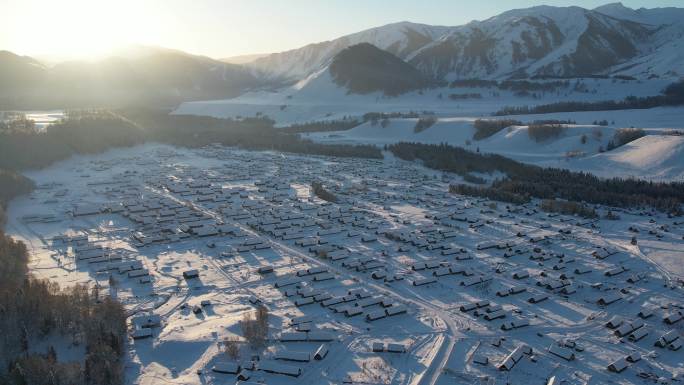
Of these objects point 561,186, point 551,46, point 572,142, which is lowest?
point 561,186

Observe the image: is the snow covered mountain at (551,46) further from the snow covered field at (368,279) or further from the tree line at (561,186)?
the snow covered field at (368,279)

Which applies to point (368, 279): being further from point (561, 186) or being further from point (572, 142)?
point (572, 142)

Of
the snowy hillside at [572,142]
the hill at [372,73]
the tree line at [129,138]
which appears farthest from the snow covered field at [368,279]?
the hill at [372,73]

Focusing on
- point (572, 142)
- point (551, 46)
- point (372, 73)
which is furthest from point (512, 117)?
point (551, 46)

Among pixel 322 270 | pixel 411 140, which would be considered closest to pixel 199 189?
pixel 322 270

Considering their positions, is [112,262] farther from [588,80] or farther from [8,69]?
[8,69]

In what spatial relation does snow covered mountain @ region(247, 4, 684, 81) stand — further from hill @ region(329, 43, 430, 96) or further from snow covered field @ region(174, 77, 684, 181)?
snow covered field @ region(174, 77, 684, 181)

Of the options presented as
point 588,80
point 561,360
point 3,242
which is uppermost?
point 588,80

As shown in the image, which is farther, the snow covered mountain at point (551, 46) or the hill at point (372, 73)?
the snow covered mountain at point (551, 46)
